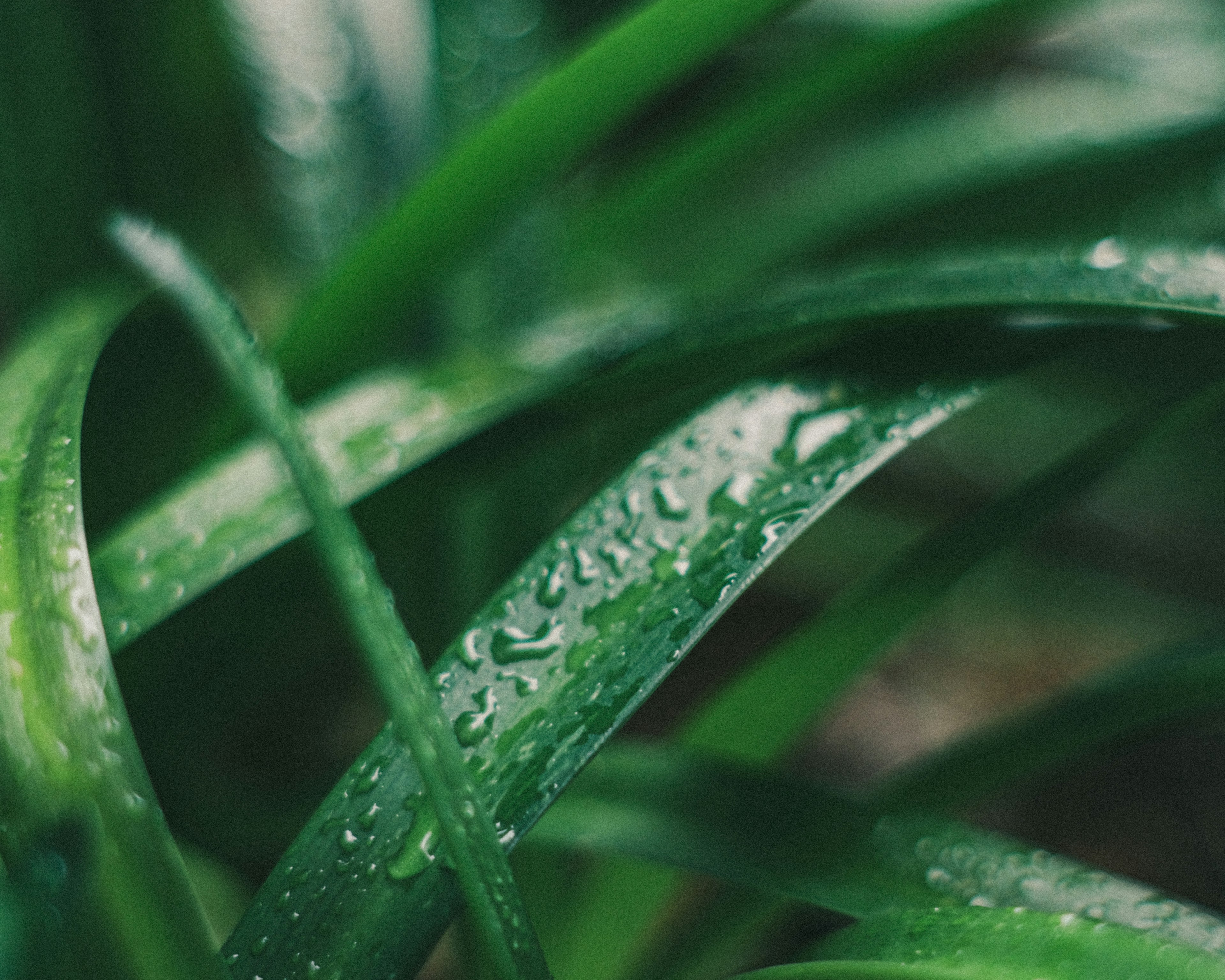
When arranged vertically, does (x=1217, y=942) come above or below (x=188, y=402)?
below

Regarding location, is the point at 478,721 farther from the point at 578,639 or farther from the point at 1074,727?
the point at 1074,727

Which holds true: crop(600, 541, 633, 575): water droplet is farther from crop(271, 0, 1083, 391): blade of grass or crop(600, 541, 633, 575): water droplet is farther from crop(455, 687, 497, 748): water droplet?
crop(271, 0, 1083, 391): blade of grass

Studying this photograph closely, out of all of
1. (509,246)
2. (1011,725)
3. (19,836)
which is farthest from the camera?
(509,246)

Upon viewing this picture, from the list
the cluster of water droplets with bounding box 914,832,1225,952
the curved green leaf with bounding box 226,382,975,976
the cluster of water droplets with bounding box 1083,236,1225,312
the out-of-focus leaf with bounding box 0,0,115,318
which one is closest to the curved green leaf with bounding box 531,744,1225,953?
the cluster of water droplets with bounding box 914,832,1225,952

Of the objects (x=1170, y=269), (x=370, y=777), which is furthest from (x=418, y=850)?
(x=1170, y=269)

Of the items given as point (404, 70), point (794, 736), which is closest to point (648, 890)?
point (794, 736)

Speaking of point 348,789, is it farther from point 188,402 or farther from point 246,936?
point 188,402

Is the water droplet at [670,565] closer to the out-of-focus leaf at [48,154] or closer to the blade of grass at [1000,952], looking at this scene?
the blade of grass at [1000,952]
